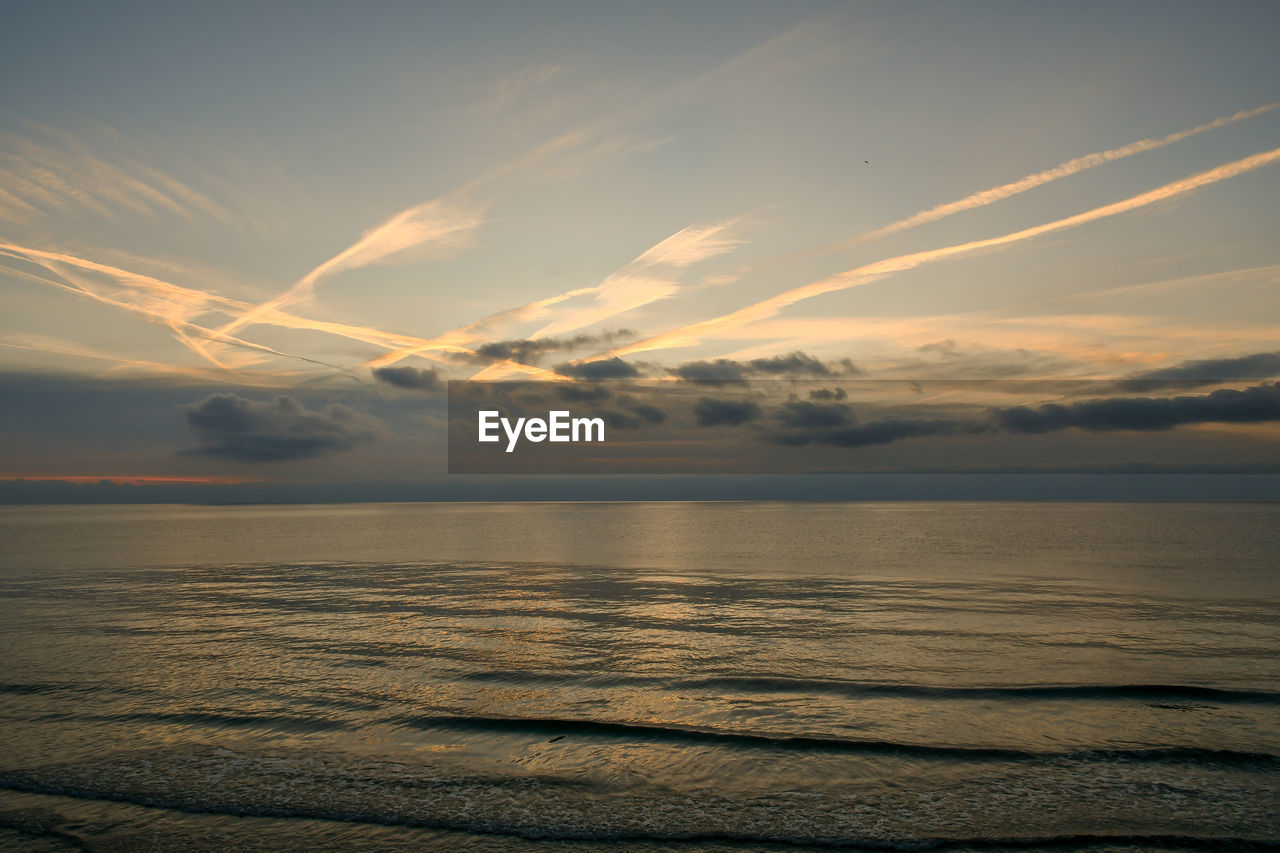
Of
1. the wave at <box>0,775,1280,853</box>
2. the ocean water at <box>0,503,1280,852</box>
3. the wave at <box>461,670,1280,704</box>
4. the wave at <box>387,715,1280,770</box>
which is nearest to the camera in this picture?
the wave at <box>0,775,1280,853</box>

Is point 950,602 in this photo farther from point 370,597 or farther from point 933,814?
point 370,597

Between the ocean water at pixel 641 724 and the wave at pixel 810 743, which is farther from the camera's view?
the wave at pixel 810 743

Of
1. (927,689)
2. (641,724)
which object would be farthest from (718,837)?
(927,689)

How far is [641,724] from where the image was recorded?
15.5m

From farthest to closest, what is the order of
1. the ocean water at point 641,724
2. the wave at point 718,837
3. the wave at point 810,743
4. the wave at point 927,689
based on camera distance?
the wave at point 927,689 → the wave at point 810,743 → the ocean water at point 641,724 → the wave at point 718,837

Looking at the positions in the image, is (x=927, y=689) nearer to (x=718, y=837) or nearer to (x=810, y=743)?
(x=810, y=743)

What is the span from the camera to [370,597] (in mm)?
36562

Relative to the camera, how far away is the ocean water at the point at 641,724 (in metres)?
10.9

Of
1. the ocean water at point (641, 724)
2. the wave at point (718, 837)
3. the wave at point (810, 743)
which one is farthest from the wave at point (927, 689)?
the wave at point (718, 837)

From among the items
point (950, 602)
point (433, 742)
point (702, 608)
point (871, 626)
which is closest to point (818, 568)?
point (950, 602)

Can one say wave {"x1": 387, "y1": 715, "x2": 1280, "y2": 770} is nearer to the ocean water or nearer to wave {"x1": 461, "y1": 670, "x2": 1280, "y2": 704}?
the ocean water

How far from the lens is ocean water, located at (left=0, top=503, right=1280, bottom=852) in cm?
1087

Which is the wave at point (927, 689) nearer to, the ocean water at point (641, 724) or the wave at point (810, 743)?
the ocean water at point (641, 724)

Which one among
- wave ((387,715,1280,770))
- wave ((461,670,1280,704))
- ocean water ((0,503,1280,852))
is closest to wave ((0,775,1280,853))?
ocean water ((0,503,1280,852))
